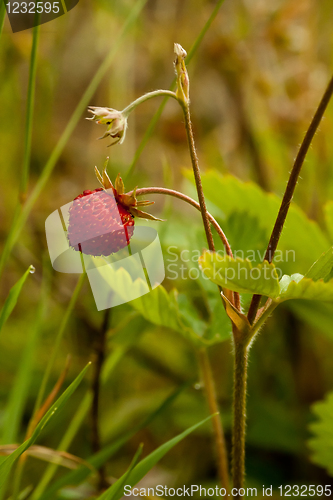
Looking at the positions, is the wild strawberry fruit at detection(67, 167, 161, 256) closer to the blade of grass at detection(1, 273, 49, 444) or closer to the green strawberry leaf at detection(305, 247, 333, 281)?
the green strawberry leaf at detection(305, 247, 333, 281)

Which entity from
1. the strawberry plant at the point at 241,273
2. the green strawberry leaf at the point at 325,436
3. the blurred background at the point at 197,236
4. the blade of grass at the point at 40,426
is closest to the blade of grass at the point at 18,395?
the blurred background at the point at 197,236

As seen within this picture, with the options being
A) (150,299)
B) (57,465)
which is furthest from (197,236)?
(57,465)

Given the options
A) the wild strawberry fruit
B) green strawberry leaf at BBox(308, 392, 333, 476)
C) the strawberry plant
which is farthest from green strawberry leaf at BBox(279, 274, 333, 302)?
green strawberry leaf at BBox(308, 392, 333, 476)

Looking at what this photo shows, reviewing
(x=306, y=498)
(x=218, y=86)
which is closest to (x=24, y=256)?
(x=306, y=498)

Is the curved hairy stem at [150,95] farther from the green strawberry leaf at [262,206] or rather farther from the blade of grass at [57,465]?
the blade of grass at [57,465]

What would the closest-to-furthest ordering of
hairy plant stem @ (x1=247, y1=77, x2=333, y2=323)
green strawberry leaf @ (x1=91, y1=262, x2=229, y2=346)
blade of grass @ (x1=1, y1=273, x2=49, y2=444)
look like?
1. hairy plant stem @ (x1=247, y1=77, x2=333, y2=323)
2. green strawberry leaf @ (x1=91, y1=262, x2=229, y2=346)
3. blade of grass @ (x1=1, y1=273, x2=49, y2=444)
